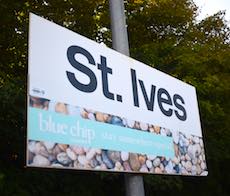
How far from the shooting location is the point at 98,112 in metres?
4.06

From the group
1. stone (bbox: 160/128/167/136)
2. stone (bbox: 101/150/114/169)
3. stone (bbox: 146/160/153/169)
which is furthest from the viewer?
stone (bbox: 160/128/167/136)

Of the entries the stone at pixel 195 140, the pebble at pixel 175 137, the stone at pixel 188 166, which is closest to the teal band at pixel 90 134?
the pebble at pixel 175 137

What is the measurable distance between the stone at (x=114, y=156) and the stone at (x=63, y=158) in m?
0.52

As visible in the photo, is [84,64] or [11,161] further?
[11,161]

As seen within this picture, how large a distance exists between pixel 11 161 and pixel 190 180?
424cm

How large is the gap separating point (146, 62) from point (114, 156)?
15.0 ft

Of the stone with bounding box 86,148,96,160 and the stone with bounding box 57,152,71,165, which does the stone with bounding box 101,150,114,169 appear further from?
the stone with bounding box 57,152,71,165

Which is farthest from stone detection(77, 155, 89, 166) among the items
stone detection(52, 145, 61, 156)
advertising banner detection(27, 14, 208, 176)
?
stone detection(52, 145, 61, 156)

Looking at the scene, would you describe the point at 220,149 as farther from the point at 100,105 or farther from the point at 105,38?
the point at 100,105

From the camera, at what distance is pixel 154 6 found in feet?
31.4

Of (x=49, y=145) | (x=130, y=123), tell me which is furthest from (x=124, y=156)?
(x=49, y=145)

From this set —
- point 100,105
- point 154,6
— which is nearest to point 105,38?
point 154,6

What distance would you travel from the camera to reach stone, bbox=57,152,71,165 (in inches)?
138

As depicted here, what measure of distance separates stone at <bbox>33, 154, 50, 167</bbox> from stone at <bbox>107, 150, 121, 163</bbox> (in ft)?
2.48
